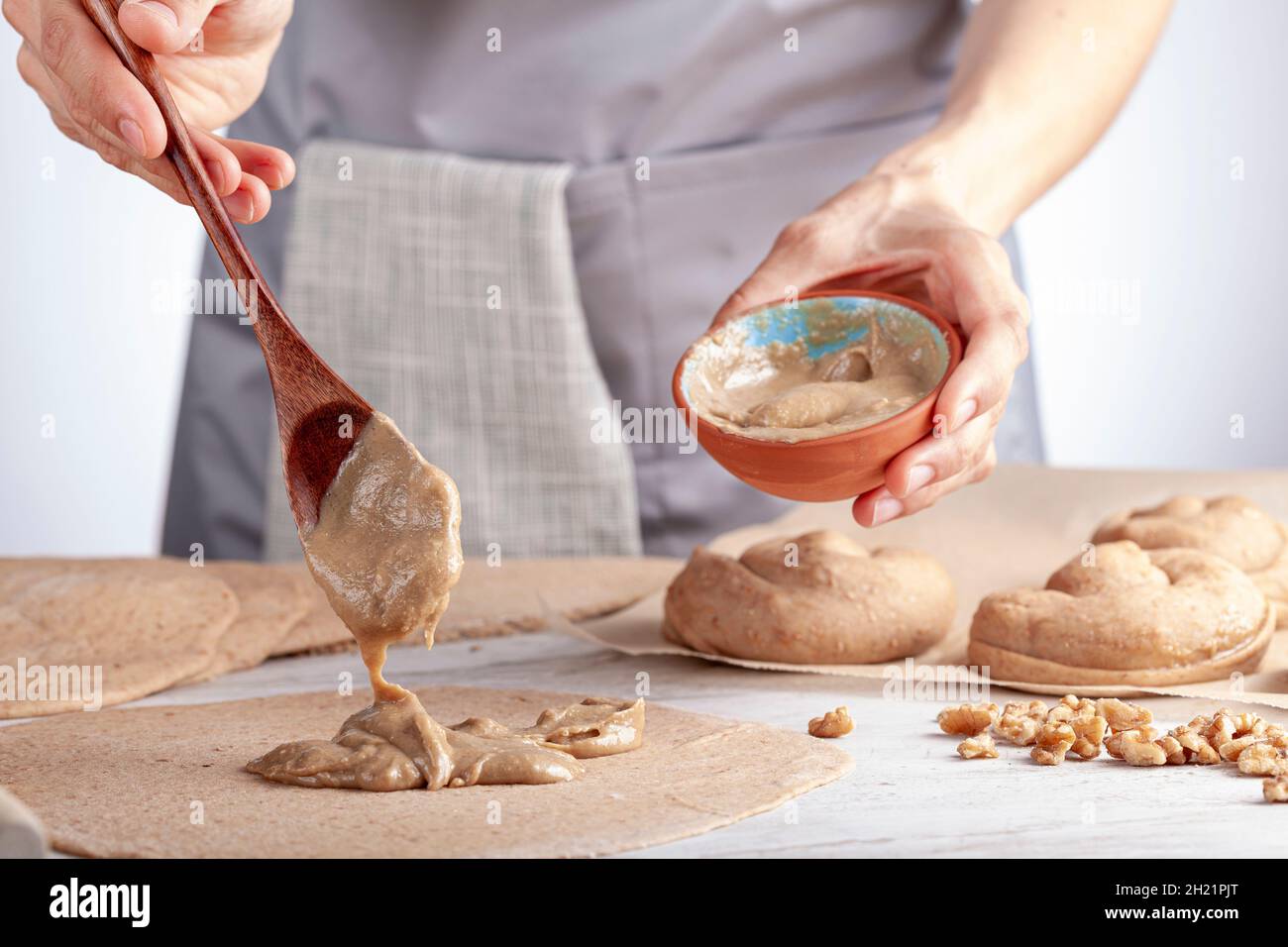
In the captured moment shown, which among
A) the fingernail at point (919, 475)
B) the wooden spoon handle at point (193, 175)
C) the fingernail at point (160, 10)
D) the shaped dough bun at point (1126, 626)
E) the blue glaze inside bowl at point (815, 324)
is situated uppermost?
the fingernail at point (160, 10)

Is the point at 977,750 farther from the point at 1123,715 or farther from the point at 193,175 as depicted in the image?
the point at 193,175

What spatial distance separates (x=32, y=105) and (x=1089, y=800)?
396 cm

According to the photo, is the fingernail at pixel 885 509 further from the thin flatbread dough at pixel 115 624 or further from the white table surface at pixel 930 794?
the thin flatbread dough at pixel 115 624

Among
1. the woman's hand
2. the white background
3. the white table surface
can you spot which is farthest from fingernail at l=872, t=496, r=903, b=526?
the white background

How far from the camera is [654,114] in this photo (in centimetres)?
255

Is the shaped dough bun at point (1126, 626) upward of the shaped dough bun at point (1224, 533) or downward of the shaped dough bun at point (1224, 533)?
downward

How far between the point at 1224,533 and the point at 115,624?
1591 millimetres

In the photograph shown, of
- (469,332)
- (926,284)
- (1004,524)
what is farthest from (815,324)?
(469,332)

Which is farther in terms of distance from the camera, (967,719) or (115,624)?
(115,624)

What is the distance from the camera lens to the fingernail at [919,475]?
5.24 feet

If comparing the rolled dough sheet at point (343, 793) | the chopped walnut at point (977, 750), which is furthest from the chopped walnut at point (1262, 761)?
the rolled dough sheet at point (343, 793)

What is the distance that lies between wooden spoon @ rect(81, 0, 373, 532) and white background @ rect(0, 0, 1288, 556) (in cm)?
297

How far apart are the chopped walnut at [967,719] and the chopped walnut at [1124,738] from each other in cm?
13

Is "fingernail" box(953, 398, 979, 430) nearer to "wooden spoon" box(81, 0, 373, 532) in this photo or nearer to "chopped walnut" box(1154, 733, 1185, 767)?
"chopped walnut" box(1154, 733, 1185, 767)
